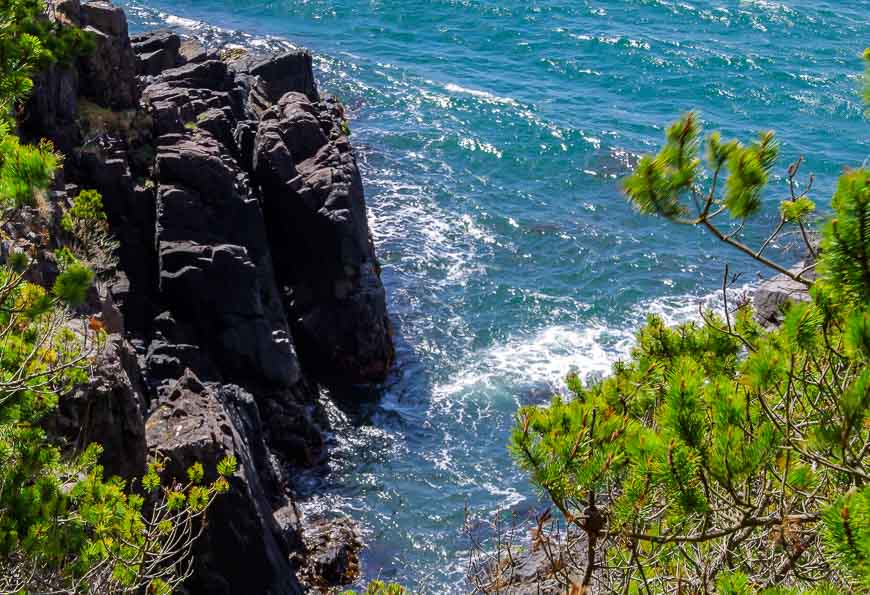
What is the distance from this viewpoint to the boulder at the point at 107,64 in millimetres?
27453

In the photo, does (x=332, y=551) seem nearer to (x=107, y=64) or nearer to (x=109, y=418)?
(x=109, y=418)

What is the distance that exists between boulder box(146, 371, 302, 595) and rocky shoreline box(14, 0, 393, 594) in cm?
4

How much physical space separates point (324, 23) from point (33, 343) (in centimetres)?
5440

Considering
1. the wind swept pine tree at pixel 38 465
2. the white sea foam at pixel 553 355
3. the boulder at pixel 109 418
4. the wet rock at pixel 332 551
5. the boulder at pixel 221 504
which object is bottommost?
the wet rock at pixel 332 551

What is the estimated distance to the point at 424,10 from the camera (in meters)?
63.7

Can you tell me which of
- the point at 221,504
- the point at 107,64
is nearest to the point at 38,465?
the point at 221,504

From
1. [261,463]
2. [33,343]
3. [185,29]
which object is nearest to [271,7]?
[185,29]

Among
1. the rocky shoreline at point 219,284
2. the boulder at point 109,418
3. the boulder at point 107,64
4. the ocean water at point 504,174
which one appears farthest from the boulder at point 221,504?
the boulder at point 107,64

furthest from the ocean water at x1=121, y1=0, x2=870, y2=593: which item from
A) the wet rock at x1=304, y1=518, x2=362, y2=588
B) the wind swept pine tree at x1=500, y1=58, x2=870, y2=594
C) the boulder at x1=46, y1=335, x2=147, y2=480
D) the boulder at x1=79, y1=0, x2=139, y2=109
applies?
the boulder at x1=79, y1=0, x2=139, y2=109

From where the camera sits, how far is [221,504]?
1750 cm

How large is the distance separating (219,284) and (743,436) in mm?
20453

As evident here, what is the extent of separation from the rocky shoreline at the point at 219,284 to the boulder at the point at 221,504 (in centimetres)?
4

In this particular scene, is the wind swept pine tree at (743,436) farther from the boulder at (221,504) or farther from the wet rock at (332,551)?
the wet rock at (332,551)

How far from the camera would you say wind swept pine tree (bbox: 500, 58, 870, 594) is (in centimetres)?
580
